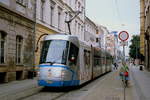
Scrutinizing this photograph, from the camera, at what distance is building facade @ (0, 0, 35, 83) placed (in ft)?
59.9

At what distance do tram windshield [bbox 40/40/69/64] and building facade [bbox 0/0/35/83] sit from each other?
5136mm

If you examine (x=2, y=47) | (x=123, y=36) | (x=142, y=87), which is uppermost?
(x=123, y=36)

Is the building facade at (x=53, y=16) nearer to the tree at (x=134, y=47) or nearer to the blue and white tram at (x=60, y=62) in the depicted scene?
the blue and white tram at (x=60, y=62)

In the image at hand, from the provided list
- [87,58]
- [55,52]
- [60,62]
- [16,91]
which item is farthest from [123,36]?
[16,91]

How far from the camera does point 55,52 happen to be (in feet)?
44.8

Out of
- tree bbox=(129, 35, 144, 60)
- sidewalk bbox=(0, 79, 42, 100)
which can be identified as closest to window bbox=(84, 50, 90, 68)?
sidewalk bbox=(0, 79, 42, 100)

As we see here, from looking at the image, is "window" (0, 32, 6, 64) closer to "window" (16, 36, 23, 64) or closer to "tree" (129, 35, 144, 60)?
"window" (16, 36, 23, 64)

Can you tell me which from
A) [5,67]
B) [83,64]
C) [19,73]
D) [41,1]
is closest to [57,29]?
[41,1]

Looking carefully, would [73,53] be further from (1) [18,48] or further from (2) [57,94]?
(1) [18,48]

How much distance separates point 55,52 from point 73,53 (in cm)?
101

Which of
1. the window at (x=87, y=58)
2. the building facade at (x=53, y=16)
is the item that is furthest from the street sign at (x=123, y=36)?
the building facade at (x=53, y=16)

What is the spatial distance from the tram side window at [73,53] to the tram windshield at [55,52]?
31cm

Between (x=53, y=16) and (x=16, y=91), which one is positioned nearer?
(x=16, y=91)

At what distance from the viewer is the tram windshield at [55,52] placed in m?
13.5
